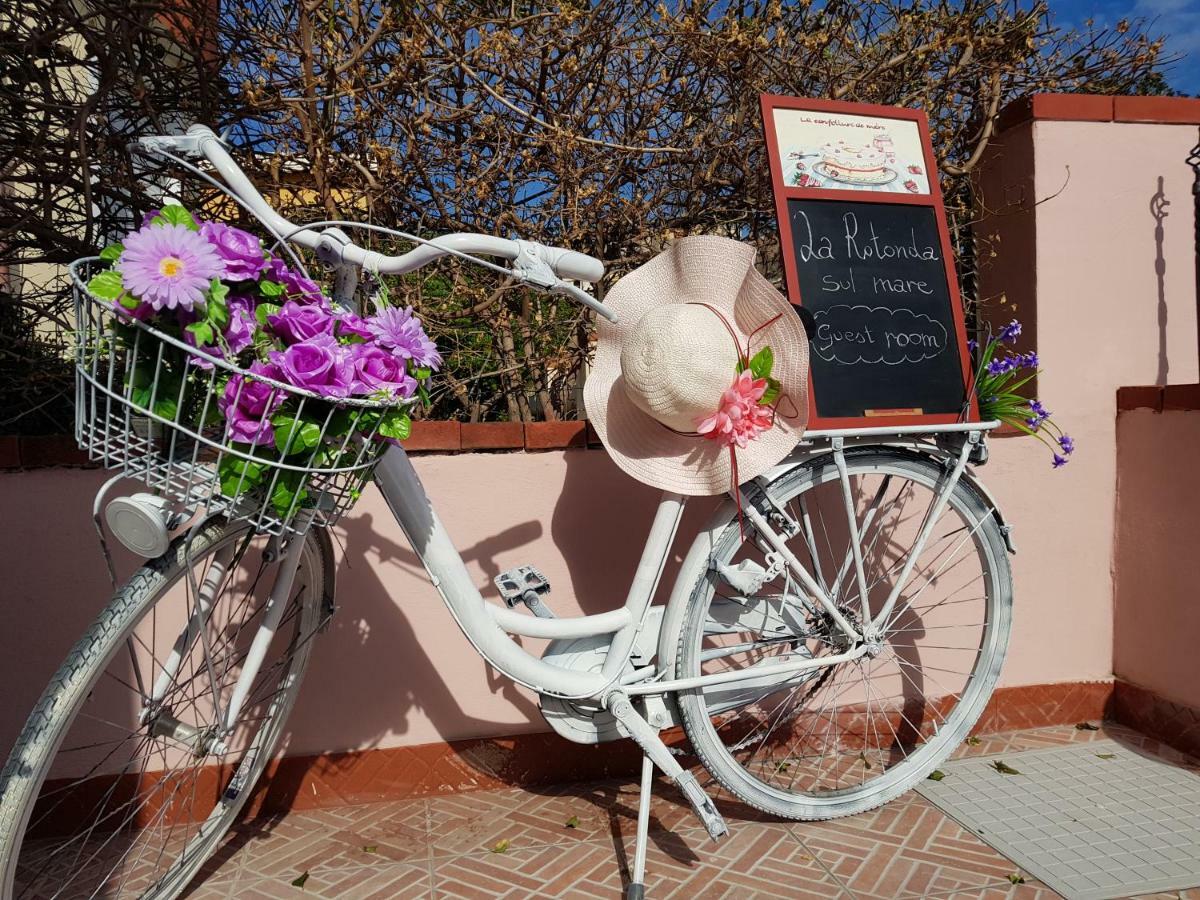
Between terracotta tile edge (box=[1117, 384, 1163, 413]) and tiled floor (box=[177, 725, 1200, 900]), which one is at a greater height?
terracotta tile edge (box=[1117, 384, 1163, 413])

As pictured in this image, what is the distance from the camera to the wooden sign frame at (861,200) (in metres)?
2.40

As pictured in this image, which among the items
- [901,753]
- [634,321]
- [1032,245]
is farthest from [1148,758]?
[634,321]

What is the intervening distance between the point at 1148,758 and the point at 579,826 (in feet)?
6.21

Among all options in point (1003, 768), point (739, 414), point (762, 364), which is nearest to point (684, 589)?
point (739, 414)

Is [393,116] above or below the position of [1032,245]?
above

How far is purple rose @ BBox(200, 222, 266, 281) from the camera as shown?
5.06ft

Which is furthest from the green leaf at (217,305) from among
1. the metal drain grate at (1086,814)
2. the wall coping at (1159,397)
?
the wall coping at (1159,397)

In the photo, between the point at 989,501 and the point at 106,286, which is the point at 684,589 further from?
the point at 106,286

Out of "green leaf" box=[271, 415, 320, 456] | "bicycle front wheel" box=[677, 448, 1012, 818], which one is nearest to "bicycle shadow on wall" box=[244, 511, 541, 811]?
"bicycle front wheel" box=[677, 448, 1012, 818]

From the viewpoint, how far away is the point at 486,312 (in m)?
3.33

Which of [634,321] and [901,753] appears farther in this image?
[901,753]

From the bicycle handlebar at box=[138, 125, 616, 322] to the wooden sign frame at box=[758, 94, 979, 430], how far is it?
82cm

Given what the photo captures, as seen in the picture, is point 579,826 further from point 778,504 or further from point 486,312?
point 486,312

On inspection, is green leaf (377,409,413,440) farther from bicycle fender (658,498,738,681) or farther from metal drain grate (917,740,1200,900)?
metal drain grate (917,740,1200,900)
